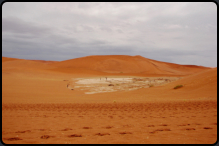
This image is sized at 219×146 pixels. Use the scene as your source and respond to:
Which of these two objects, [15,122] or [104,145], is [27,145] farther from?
[15,122]

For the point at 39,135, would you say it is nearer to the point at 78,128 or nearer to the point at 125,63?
the point at 78,128

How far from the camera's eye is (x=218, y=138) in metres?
4.84

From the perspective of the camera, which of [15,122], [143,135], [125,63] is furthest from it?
[125,63]

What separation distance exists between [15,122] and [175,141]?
6.10 metres

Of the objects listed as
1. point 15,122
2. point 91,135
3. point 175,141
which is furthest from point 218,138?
point 15,122

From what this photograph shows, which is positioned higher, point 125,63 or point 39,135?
point 125,63

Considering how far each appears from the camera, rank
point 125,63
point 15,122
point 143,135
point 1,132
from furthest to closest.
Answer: point 125,63 → point 15,122 → point 1,132 → point 143,135

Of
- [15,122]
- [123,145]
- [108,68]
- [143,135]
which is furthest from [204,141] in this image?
[108,68]

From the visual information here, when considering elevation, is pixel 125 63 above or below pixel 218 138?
above

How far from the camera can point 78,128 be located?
6.24 metres

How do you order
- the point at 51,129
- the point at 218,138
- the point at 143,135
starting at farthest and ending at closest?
the point at 51,129, the point at 143,135, the point at 218,138

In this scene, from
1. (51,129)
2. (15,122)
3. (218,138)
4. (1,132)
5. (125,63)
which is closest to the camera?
(218,138)

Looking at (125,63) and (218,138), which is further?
(125,63)

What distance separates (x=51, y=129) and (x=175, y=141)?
13.2ft
